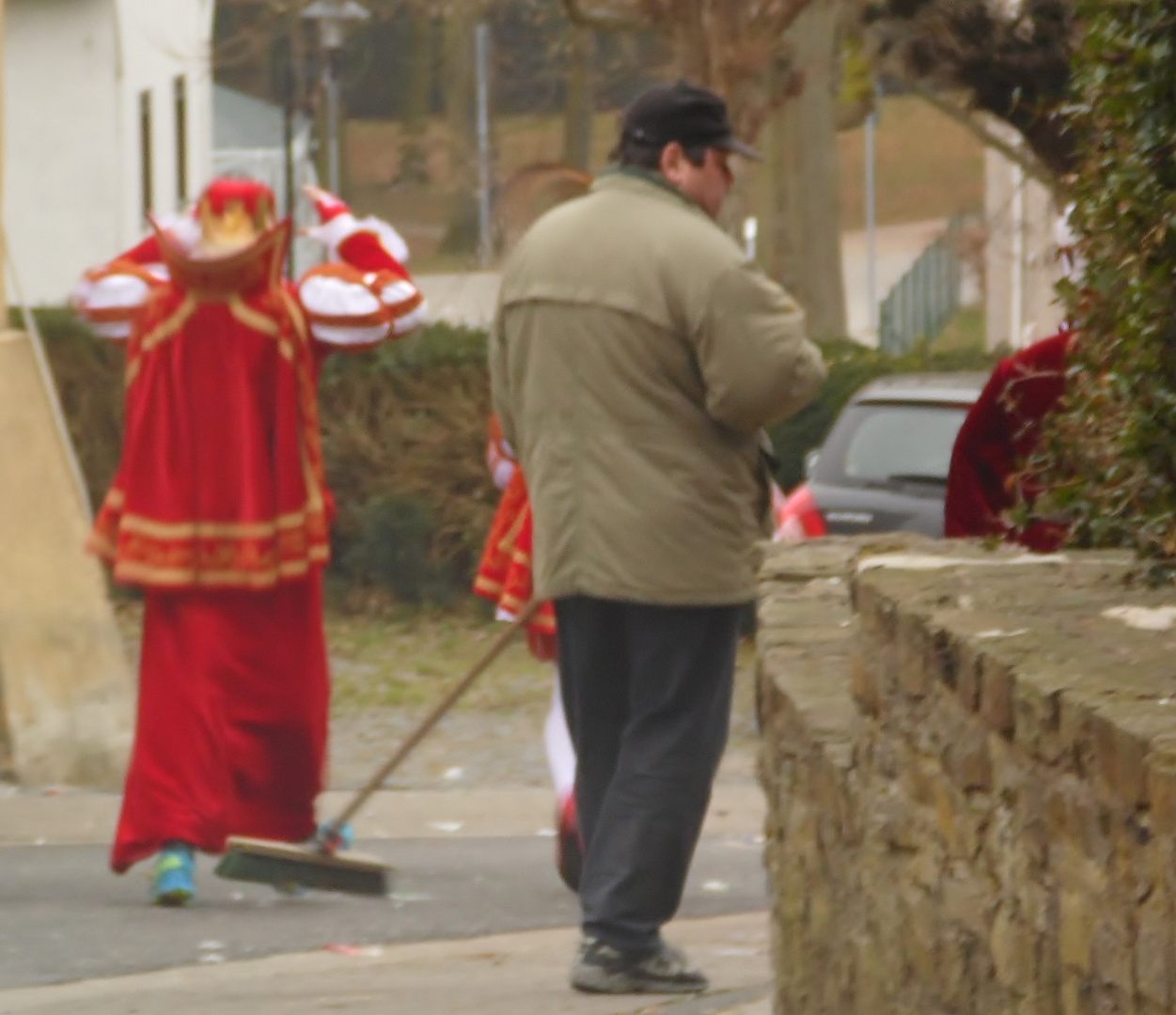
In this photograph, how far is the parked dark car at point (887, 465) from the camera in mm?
10406

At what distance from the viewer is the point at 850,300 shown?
45.9m

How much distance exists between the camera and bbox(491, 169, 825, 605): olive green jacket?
5.57 meters

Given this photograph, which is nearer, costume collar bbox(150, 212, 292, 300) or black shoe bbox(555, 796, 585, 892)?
black shoe bbox(555, 796, 585, 892)

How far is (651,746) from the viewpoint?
5711 millimetres

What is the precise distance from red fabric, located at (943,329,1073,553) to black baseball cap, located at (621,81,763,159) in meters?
0.84

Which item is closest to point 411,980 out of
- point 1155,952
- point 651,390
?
point 651,390

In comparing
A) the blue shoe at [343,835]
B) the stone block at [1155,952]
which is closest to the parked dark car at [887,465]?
the blue shoe at [343,835]

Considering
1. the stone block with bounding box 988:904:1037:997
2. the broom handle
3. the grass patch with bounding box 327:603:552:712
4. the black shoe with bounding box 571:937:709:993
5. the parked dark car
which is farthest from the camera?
the grass patch with bounding box 327:603:552:712

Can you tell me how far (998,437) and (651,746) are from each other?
95 cm

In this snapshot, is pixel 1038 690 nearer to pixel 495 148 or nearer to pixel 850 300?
pixel 495 148

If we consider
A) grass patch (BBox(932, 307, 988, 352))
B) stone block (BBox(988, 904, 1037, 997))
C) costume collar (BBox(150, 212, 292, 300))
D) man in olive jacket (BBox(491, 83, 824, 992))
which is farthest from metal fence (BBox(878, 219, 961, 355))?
stone block (BBox(988, 904, 1037, 997))

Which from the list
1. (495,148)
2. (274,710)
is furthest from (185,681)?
(495,148)

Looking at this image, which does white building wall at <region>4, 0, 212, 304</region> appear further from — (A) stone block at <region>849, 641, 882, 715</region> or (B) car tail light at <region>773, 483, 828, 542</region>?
(A) stone block at <region>849, 641, 882, 715</region>

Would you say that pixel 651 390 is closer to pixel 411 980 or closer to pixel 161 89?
pixel 411 980
